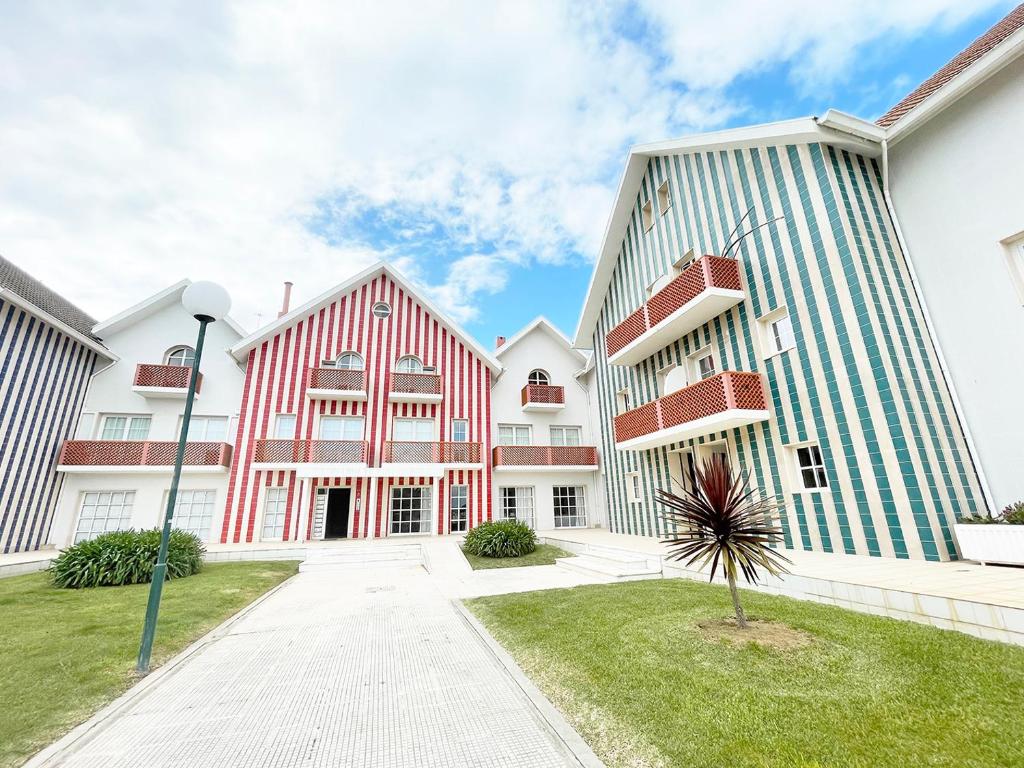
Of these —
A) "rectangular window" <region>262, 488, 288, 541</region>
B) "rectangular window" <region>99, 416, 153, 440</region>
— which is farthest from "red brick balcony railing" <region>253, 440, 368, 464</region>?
"rectangular window" <region>99, 416, 153, 440</region>

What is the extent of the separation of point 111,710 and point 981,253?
14.7m

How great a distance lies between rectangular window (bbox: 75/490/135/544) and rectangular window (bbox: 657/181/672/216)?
23.3 m

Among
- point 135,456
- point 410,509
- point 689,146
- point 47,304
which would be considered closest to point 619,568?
point 410,509

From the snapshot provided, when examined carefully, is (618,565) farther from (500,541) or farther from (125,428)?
(125,428)

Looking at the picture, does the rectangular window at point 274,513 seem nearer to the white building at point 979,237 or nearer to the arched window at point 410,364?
the arched window at point 410,364

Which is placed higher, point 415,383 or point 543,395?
point 415,383

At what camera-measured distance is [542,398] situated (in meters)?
20.3

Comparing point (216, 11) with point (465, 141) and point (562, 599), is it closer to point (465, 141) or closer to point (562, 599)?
point (465, 141)

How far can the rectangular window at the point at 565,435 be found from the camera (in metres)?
20.9

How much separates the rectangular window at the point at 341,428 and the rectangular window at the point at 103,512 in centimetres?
745

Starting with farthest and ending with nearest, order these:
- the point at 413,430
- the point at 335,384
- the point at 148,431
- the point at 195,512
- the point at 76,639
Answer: the point at 413,430 < the point at 335,384 < the point at 148,431 < the point at 195,512 < the point at 76,639

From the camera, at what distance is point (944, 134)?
8859mm

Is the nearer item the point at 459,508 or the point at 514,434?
the point at 459,508

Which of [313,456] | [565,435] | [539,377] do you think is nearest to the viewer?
[313,456]
